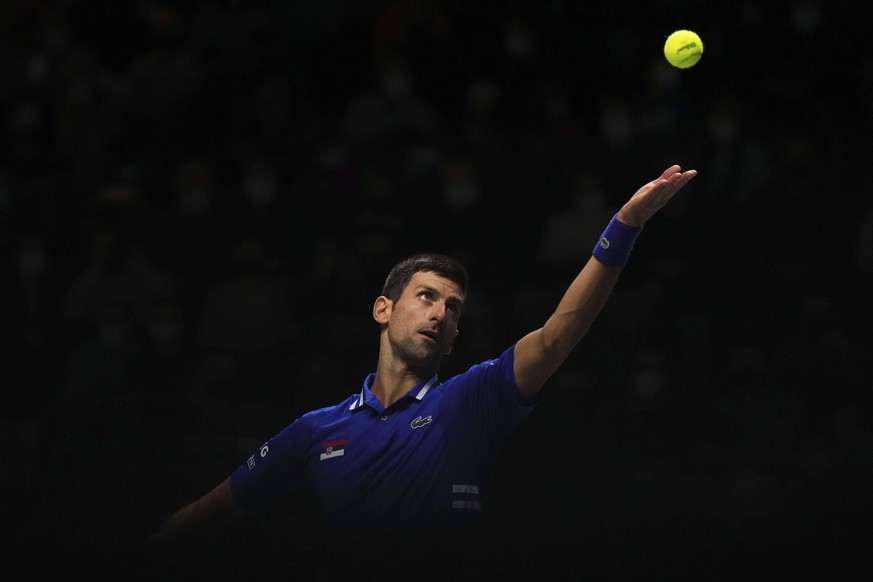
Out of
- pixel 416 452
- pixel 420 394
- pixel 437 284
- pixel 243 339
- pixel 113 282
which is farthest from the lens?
pixel 113 282

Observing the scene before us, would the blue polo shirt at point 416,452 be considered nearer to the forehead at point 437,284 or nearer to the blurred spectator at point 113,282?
the forehead at point 437,284

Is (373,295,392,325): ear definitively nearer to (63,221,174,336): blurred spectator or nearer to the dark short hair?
the dark short hair

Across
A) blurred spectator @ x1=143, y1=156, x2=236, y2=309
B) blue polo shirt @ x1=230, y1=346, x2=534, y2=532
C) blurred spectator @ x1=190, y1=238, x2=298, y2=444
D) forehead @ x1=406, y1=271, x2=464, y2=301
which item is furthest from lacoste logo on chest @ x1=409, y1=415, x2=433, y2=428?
blurred spectator @ x1=143, y1=156, x2=236, y2=309

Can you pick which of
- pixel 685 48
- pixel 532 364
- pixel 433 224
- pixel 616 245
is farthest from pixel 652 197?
pixel 433 224

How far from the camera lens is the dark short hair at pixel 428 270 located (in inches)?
176

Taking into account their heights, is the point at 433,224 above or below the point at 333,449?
above

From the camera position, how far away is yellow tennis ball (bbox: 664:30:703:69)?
5289 millimetres

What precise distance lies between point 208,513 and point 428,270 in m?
1.28

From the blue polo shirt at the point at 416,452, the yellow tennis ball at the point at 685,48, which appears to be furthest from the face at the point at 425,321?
the yellow tennis ball at the point at 685,48

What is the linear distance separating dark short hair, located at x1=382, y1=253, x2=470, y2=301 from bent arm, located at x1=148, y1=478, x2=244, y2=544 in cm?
103

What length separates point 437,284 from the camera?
4430mm

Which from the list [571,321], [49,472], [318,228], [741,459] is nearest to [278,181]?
[318,228]

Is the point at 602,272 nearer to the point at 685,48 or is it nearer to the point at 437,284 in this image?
the point at 437,284

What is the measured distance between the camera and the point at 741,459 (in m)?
5.54
